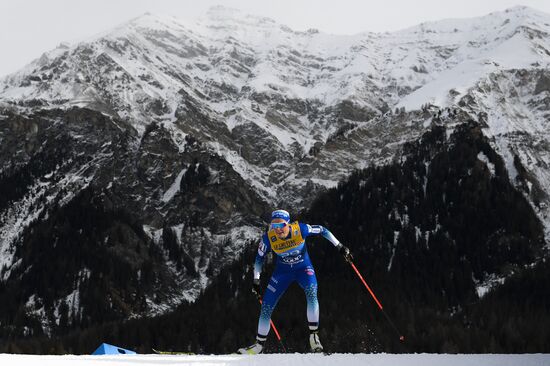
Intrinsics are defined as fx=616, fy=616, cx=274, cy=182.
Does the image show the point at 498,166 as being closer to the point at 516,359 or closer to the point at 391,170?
the point at 391,170

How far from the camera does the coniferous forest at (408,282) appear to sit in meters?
96.8

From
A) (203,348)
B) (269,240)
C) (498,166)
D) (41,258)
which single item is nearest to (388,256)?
(498,166)

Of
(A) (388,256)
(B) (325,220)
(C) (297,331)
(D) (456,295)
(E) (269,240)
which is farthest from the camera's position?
(B) (325,220)

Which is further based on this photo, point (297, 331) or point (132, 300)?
point (132, 300)

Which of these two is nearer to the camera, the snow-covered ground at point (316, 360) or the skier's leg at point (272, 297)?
the snow-covered ground at point (316, 360)

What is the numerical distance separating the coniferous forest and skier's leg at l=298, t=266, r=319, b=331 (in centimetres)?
6495

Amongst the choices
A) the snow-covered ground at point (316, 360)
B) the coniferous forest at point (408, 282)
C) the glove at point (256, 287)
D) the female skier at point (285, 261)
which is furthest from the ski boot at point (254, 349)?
the coniferous forest at point (408, 282)

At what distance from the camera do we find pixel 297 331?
104 meters

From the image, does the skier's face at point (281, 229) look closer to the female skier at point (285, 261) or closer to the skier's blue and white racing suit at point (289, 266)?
the female skier at point (285, 261)

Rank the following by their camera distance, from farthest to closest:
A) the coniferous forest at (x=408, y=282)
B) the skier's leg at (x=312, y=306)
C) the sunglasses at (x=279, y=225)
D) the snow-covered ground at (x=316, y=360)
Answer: the coniferous forest at (x=408, y=282) → the sunglasses at (x=279, y=225) → the skier's leg at (x=312, y=306) → the snow-covered ground at (x=316, y=360)

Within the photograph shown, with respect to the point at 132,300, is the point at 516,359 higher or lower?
higher

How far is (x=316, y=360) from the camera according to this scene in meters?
13.6

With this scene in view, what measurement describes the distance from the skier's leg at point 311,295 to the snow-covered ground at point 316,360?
9.68 ft

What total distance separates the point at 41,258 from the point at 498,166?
146 metres
